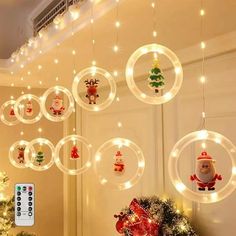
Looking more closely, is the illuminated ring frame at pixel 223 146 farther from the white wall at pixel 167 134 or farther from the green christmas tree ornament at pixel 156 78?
the white wall at pixel 167 134

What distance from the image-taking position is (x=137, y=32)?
224 centimetres

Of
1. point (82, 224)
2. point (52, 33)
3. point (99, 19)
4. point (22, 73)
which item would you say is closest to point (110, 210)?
point (82, 224)

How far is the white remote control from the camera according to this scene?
12.3ft

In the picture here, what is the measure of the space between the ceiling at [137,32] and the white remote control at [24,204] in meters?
1.15

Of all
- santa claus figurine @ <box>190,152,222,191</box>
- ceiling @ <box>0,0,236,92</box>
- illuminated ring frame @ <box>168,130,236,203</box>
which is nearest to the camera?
illuminated ring frame @ <box>168,130,236,203</box>

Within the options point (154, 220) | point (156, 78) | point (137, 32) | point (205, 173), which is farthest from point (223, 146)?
point (154, 220)

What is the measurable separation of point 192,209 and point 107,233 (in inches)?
46.8

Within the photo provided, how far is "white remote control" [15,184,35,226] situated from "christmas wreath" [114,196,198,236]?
137cm

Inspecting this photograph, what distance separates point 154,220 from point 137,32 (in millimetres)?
1070

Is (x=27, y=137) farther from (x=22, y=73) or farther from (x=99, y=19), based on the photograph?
(x=99, y=19)

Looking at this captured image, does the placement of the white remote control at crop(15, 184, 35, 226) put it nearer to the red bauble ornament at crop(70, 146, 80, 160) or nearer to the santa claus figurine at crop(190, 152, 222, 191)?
the red bauble ornament at crop(70, 146, 80, 160)

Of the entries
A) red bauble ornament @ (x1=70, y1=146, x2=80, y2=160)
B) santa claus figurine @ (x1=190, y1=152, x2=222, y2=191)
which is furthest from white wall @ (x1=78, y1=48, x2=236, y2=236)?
santa claus figurine @ (x1=190, y1=152, x2=222, y2=191)

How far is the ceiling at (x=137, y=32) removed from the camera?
184 centimetres

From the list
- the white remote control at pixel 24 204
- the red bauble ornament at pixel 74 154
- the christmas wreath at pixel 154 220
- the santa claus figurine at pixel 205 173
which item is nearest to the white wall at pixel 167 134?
the christmas wreath at pixel 154 220
